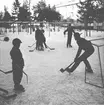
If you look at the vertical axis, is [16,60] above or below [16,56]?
below

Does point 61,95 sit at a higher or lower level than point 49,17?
lower

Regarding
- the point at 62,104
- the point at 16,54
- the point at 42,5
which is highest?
the point at 42,5

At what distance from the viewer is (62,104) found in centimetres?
376

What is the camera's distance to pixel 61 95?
4246 millimetres

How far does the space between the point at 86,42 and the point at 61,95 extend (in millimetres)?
2265

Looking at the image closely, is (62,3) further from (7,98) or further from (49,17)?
(7,98)

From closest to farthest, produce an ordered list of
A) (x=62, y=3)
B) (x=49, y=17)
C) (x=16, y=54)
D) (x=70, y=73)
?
1. (x=16, y=54)
2. (x=70, y=73)
3. (x=49, y=17)
4. (x=62, y=3)

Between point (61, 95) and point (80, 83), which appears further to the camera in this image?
point (80, 83)

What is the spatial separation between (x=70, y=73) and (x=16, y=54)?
2.45 meters

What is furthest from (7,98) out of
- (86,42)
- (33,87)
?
(86,42)

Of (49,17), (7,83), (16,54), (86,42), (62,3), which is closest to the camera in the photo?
(16,54)

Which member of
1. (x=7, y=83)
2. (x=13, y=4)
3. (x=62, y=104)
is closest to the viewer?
(x=62, y=104)

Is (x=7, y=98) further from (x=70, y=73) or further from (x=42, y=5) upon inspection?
(x=42, y=5)

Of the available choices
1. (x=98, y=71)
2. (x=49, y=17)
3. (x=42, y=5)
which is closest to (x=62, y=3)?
(x=42, y=5)
